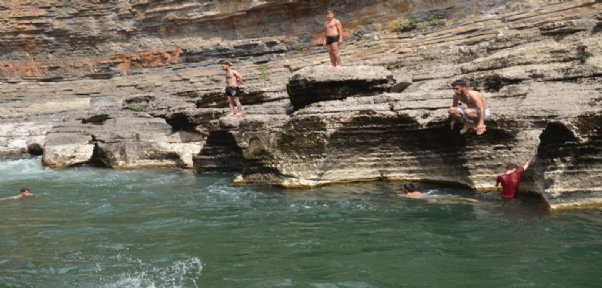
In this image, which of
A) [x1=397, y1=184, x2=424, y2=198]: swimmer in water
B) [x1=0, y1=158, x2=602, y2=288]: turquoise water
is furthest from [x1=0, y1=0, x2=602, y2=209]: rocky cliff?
[x1=397, y1=184, x2=424, y2=198]: swimmer in water

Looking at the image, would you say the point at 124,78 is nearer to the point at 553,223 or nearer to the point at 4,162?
the point at 4,162

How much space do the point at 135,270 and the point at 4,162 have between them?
45.8 ft

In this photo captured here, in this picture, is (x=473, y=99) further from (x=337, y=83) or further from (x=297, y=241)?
(x=297, y=241)

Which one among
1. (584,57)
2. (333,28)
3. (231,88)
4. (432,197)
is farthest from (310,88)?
(584,57)

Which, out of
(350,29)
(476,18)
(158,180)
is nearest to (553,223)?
(158,180)

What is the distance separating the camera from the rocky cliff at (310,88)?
8969 mm

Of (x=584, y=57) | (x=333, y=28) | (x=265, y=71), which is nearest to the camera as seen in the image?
(x=584, y=57)

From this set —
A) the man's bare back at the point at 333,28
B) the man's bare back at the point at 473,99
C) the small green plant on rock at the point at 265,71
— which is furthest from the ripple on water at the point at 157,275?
the small green plant on rock at the point at 265,71

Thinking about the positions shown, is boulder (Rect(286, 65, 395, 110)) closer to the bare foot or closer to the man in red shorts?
the bare foot

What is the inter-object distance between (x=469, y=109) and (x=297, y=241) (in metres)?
3.70

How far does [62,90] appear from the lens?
92.8 ft

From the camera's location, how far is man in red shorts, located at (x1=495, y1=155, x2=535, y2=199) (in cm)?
829

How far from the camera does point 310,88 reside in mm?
10977

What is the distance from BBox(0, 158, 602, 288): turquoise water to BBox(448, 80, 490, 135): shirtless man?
3.65 ft
